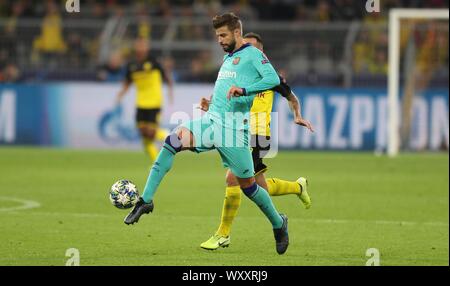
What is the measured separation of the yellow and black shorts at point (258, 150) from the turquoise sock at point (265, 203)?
1115 mm

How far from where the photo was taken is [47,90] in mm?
24734

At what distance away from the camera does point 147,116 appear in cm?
2173

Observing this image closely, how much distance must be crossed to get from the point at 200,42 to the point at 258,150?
579 inches

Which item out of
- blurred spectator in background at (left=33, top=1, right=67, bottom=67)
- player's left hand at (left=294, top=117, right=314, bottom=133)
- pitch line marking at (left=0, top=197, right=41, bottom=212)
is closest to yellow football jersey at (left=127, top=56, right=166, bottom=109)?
blurred spectator in background at (left=33, top=1, right=67, bottom=67)

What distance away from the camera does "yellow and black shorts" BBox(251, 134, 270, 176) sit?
11227 millimetres

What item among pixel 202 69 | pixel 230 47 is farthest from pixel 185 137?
pixel 202 69

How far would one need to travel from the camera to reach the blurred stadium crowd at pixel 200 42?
82.1 feet

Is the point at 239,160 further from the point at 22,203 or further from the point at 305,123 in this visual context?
the point at 22,203

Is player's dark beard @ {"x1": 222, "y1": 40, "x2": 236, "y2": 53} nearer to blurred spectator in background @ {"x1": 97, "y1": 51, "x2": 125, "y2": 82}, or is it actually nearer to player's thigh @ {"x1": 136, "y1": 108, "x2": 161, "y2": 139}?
player's thigh @ {"x1": 136, "y1": 108, "x2": 161, "y2": 139}

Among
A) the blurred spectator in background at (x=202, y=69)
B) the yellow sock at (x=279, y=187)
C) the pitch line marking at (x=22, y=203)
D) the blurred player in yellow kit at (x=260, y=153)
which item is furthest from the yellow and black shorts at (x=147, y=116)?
the yellow sock at (x=279, y=187)

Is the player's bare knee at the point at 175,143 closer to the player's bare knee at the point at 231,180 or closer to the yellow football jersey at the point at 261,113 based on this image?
the player's bare knee at the point at 231,180
